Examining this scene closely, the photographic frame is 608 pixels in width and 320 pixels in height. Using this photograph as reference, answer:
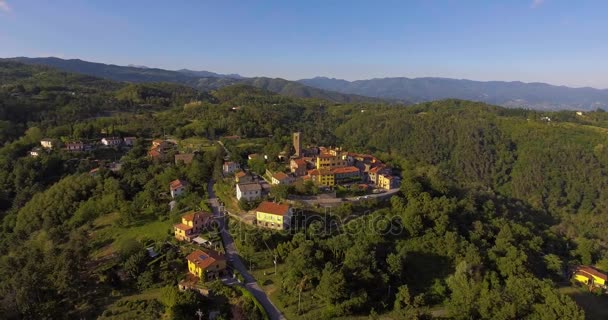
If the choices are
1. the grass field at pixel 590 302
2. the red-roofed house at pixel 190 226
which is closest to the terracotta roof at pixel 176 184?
the red-roofed house at pixel 190 226

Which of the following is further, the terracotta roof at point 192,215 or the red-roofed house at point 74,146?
the red-roofed house at point 74,146

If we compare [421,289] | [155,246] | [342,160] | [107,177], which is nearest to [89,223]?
[107,177]

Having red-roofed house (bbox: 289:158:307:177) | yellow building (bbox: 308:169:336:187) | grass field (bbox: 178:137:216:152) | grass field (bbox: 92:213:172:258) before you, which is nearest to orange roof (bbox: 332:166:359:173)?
yellow building (bbox: 308:169:336:187)

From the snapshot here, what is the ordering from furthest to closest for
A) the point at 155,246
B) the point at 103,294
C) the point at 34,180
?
the point at 34,180
the point at 155,246
the point at 103,294

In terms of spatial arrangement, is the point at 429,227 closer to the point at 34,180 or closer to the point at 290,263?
the point at 290,263

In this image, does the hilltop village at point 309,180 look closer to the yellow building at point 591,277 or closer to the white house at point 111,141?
the yellow building at point 591,277
